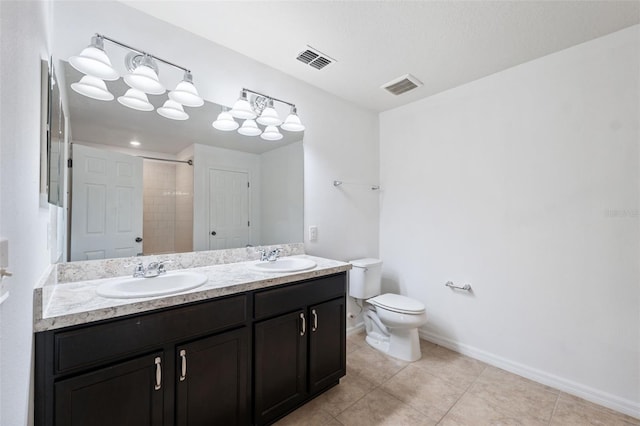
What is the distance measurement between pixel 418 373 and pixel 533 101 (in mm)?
2305

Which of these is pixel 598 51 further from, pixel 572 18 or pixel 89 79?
pixel 89 79

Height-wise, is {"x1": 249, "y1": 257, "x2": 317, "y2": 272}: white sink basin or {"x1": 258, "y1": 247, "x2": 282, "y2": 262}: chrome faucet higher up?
{"x1": 258, "y1": 247, "x2": 282, "y2": 262}: chrome faucet

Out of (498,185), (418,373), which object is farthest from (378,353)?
(498,185)

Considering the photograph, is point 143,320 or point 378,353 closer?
point 143,320

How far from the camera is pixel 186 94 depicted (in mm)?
1641

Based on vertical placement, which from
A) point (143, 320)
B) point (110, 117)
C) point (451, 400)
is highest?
point (110, 117)

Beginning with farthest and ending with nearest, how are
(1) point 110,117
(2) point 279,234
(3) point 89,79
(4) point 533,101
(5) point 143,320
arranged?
1. (2) point 279,234
2. (4) point 533,101
3. (1) point 110,117
4. (3) point 89,79
5. (5) point 143,320

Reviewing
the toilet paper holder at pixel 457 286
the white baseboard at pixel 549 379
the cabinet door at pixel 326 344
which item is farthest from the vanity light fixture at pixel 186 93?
the white baseboard at pixel 549 379

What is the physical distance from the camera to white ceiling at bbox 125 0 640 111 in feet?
5.16

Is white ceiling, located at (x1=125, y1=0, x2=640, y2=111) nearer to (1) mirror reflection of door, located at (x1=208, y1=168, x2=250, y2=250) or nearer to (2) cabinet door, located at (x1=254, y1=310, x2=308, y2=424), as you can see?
(1) mirror reflection of door, located at (x1=208, y1=168, x2=250, y2=250)

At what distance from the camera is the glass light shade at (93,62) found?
A: 1.30 m

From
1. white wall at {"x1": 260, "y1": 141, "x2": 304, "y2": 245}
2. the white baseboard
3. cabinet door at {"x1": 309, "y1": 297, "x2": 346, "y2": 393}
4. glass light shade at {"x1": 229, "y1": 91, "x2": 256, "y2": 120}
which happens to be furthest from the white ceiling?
the white baseboard

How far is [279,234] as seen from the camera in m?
2.24

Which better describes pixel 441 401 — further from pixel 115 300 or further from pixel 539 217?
pixel 115 300
